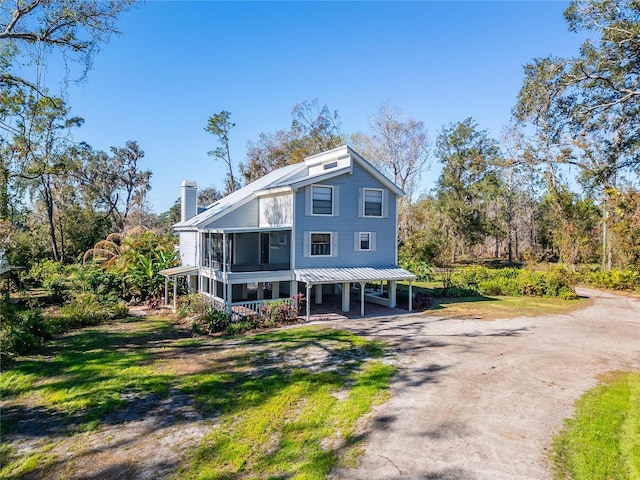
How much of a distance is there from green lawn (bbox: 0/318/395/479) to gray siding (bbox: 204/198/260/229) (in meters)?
7.63

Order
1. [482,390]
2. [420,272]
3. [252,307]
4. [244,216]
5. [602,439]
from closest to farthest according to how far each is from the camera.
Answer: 1. [602,439]
2. [482,390]
3. [252,307]
4. [244,216]
5. [420,272]

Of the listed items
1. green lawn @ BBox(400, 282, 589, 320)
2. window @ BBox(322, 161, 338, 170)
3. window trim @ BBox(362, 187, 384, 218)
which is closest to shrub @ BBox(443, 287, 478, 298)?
green lawn @ BBox(400, 282, 589, 320)

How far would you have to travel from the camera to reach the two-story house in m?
18.2

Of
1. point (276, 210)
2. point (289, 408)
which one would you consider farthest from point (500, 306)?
point (289, 408)

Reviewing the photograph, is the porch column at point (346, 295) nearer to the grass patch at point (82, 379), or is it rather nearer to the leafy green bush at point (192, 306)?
the leafy green bush at point (192, 306)

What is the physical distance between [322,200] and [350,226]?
1.99 metres

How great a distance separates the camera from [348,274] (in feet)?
60.6

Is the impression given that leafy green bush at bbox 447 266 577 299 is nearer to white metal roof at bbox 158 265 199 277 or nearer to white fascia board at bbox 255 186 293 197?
white fascia board at bbox 255 186 293 197

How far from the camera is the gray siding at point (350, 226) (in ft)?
61.4

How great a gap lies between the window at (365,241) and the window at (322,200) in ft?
7.25

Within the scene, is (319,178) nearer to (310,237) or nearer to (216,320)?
(310,237)

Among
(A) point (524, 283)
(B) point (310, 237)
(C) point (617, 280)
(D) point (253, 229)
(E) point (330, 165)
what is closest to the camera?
→ (D) point (253, 229)

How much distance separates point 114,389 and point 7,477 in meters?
3.25

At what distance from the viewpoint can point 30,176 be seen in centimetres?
1565
